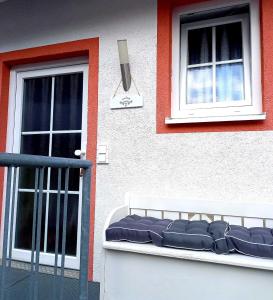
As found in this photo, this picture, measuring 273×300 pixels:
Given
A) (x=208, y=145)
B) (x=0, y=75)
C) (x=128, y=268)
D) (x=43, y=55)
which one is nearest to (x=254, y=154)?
(x=208, y=145)

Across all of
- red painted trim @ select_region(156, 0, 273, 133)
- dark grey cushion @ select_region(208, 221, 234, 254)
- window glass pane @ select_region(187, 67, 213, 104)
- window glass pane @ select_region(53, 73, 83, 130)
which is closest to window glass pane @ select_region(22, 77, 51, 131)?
window glass pane @ select_region(53, 73, 83, 130)

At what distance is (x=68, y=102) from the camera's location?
3.01m

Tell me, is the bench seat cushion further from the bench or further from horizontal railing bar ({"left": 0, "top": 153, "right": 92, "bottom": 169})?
horizontal railing bar ({"left": 0, "top": 153, "right": 92, "bottom": 169})

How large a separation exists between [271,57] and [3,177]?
277cm

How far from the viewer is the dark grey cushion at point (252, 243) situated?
4.93 feet

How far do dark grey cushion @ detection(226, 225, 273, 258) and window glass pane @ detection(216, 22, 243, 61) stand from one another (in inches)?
57.3

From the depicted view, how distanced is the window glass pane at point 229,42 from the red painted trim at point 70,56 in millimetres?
1101

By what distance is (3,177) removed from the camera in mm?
3104

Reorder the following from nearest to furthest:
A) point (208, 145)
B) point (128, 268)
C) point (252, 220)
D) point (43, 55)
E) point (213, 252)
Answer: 1. point (213, 252)
2. point (128, 268)
3. point (252, 220)
4. point (208, 145)
5. point (43, 55)

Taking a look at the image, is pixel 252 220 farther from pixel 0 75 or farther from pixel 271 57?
pixel 0 75

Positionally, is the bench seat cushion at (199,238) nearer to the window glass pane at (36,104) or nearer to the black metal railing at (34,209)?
the black metal railing at (34,209)

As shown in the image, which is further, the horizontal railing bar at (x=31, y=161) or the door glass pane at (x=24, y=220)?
the door glass pane at (x=24, y=220)

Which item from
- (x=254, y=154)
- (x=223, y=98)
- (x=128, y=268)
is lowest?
(x=128, y=268)

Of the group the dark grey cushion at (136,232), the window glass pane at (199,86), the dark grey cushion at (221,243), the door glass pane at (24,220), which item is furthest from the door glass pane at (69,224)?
the dark grey cushion at (221,243)
